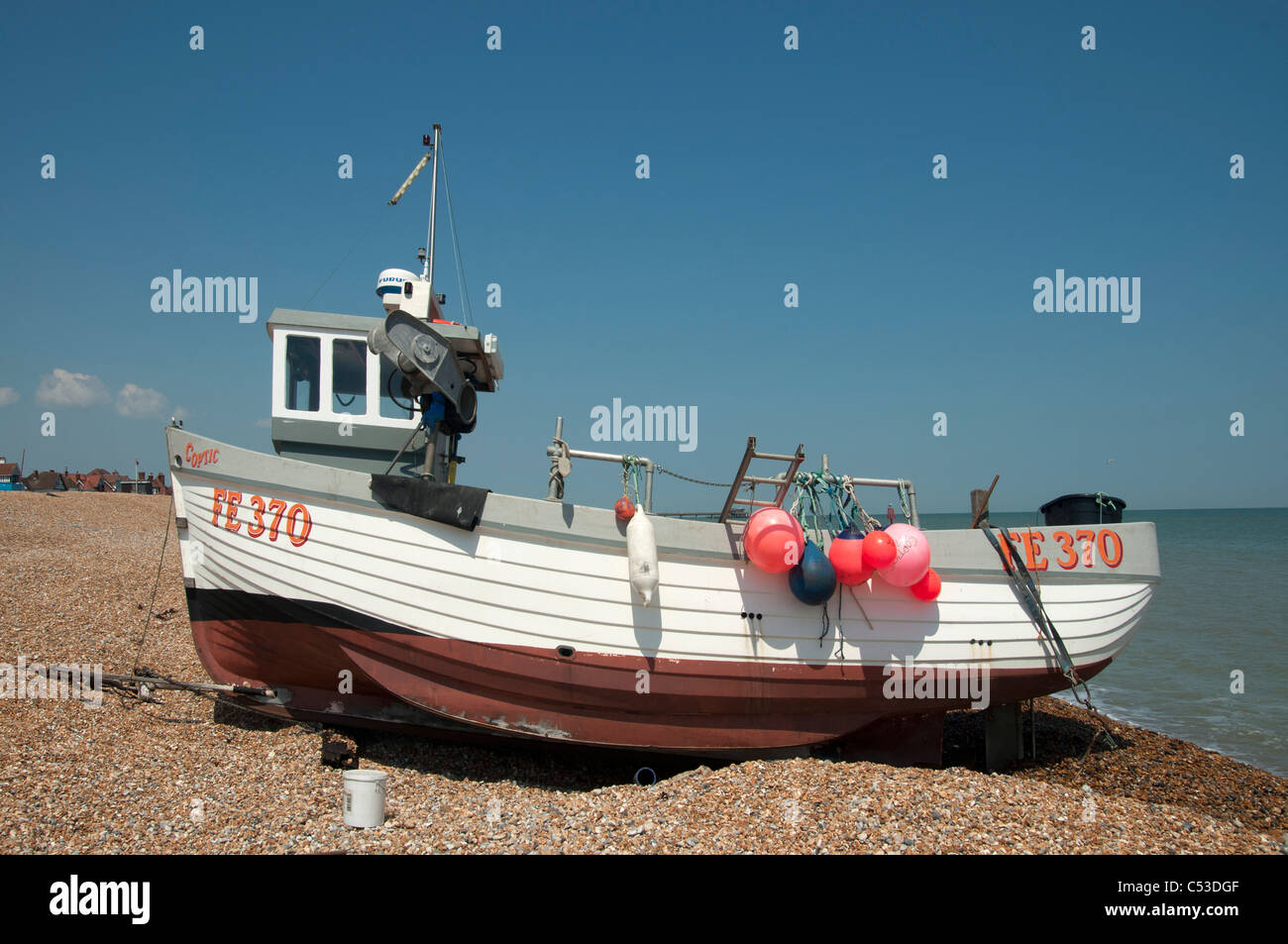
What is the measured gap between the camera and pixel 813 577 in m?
6.10

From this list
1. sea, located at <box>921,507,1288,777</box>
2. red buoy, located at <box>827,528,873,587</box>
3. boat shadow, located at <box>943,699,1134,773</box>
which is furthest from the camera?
sea, located at <box>921,507,1288,777</box>

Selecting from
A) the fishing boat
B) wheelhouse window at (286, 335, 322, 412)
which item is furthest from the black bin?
Result: wheelhouse window at (286, 335, 322, 412)

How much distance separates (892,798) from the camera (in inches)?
205

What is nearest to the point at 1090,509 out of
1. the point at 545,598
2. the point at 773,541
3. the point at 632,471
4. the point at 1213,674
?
the point at 773,541

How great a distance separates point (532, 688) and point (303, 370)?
13.4 ft

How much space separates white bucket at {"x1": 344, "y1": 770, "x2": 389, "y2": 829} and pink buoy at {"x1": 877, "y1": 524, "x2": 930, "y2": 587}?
449cm

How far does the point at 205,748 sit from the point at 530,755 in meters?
3.08

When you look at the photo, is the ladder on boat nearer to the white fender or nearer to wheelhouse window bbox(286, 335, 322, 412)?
the white fender

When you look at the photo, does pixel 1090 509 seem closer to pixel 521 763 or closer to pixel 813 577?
pixel 813 577

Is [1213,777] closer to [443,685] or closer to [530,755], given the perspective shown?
[530,755]

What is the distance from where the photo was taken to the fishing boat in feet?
19.9

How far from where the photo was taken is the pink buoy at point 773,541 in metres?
6.05

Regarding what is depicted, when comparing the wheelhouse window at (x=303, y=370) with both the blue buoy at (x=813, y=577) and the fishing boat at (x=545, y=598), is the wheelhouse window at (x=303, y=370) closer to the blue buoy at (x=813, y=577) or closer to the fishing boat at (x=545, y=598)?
the fishing boat at (x=545, y=598)

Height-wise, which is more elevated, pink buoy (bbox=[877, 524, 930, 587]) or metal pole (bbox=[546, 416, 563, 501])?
metal pole (bbox=[546, 416, 563, 501])
